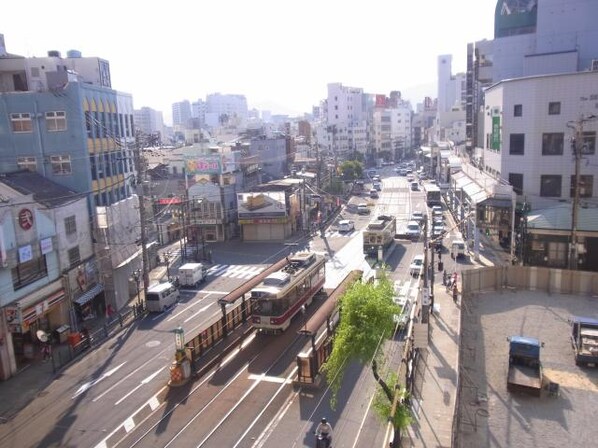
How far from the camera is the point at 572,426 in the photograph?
1891 cm

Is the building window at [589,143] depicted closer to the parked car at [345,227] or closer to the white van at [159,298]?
the parked car at [345,227]

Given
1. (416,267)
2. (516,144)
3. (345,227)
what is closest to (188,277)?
(416,267)

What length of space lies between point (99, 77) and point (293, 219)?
2638cm

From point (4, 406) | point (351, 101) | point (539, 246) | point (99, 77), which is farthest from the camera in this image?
point (351, 101)

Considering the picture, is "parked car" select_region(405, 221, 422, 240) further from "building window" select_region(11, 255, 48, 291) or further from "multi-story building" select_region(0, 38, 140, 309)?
"building window" select_region(11, 255, 48, 291)

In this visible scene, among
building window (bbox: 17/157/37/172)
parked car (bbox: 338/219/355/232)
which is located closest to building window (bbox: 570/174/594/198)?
parked car (bbox: 338/219/355/232)

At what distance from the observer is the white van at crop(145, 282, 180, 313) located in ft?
113

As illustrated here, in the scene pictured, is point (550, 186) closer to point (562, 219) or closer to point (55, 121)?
point (562, 219)

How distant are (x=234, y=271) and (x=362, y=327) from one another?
93.8 ft

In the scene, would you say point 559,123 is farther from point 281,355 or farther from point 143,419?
point 143,419

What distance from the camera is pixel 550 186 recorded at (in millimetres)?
42750

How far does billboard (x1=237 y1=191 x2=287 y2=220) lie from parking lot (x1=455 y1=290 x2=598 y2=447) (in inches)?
1115

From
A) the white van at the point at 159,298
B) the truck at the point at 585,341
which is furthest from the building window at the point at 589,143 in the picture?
the white van at the point at 159,298

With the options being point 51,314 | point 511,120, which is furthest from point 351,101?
point 51,314
